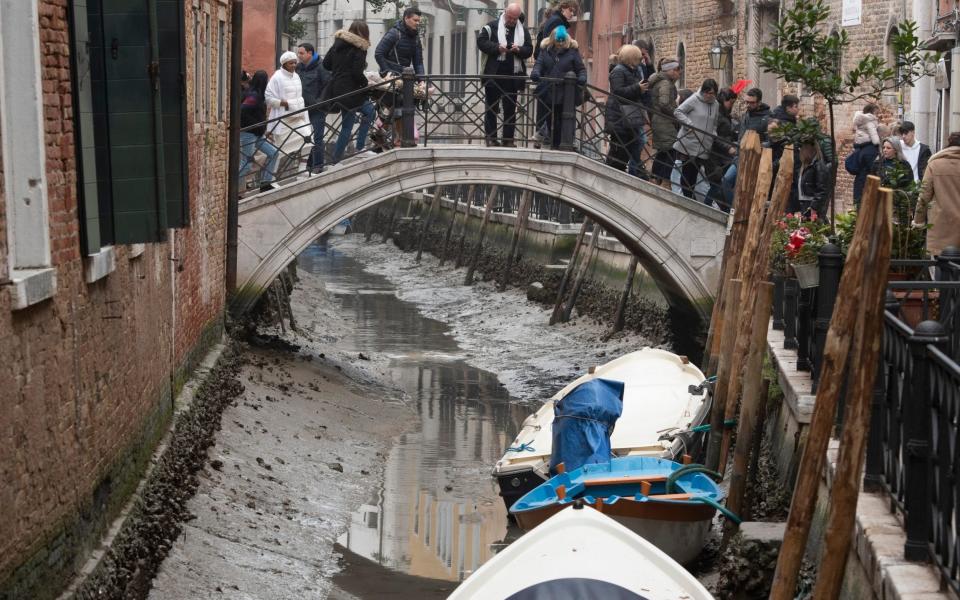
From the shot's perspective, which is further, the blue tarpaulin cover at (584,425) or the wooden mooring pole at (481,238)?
the wooden mooring pole at (481,238)

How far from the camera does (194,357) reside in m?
13.3

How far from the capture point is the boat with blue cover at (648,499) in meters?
9.70

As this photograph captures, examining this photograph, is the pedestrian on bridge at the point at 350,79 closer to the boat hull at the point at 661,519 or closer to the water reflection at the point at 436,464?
the water reflection at the point at 436,464

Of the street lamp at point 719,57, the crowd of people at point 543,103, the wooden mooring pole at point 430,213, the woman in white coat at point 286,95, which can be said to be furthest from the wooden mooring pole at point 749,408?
the wooden mooring pole at point 430,213

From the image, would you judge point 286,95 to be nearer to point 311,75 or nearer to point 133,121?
point 311,75

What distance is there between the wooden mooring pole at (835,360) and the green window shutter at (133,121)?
3.77 m

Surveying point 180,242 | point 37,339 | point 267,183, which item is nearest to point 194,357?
point 180,242

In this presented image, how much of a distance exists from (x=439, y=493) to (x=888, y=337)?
7.11m

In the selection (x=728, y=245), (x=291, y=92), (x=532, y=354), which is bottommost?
(x=532, y=354)

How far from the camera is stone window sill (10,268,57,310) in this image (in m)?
6.15

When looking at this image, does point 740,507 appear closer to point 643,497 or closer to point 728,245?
point 643,497

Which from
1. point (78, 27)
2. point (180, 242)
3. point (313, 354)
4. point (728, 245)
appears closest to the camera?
point (78, 27)

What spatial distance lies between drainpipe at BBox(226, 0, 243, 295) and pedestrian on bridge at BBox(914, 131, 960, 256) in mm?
8247

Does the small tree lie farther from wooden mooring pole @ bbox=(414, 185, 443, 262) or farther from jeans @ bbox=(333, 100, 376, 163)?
wooden mooring pole @ bbox=(414, 185, 443, 262)
